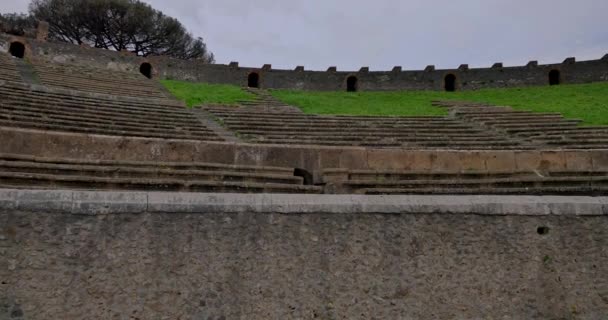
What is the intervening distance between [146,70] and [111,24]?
1101cm

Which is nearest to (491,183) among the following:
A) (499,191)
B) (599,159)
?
(499,191)

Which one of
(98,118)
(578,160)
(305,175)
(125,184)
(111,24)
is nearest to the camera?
(125,184)

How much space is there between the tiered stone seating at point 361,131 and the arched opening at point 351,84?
1408 centimetres

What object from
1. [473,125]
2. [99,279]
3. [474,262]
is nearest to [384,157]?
[474,262]

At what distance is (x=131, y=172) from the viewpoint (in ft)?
20.7

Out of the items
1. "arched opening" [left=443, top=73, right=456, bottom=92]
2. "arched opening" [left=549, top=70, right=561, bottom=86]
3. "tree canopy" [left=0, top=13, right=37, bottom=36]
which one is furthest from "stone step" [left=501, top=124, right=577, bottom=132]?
"tree canopy" [left=0, top=13, right=37, bottom=36]

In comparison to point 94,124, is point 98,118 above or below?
above

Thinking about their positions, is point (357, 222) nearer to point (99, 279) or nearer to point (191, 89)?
point (99, 279)

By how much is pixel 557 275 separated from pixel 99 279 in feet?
11.2

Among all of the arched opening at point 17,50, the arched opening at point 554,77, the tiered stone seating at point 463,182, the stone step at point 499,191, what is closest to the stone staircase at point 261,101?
the arched opening at point 17,50

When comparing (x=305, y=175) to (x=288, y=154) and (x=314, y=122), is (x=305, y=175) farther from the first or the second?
(x=314, y=122)

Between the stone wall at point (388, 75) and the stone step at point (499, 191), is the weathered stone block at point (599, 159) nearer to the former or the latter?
the stone step at point (499, 191)

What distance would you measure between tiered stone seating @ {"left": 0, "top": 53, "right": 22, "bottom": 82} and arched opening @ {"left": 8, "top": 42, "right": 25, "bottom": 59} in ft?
5.52

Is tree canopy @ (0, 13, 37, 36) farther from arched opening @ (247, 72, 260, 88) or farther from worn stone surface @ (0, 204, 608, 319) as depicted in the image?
worn stone surface @ (0, 204, 608, 319)
